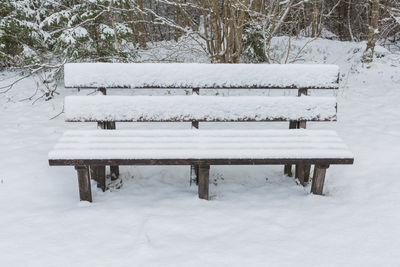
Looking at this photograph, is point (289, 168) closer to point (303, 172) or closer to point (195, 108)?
point (303, 172)

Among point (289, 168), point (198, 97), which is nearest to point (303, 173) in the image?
point (289, 168)

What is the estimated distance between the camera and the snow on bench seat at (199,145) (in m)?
2.66

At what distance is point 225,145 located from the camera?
112 inches

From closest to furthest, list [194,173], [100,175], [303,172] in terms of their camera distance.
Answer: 1. [100,175]
2. [303,172]
3. [194,173]

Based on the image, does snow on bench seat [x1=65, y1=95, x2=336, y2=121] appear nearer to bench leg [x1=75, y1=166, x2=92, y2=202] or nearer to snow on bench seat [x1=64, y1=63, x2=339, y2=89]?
snow on bench seat [x1=64, y1=63, x2=339, y2=89]

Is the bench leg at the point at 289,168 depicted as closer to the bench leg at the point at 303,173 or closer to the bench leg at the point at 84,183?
the bench leg at the point at 303,173

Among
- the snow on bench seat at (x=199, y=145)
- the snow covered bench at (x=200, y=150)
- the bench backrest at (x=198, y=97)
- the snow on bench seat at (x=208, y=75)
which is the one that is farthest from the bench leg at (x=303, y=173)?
the snow on bench seat at (x=208, y=75)

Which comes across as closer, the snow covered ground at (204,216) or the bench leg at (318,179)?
the snow covered ground at (204,216)

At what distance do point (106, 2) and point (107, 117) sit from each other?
3.45 meters

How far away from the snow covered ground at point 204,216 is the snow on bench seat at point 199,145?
1.50 ft

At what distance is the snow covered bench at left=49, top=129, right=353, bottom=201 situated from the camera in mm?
2648

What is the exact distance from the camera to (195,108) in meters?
3.22

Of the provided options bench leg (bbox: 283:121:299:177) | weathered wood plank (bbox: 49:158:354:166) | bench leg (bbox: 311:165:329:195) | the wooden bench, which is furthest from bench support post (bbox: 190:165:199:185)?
bench leg (bbox: 311:165:329:195)

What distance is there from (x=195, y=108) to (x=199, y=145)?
0.51 metres
